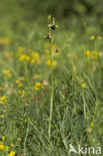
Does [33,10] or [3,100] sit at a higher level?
[33,10]

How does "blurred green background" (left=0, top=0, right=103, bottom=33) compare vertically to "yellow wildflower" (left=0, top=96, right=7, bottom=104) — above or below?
above

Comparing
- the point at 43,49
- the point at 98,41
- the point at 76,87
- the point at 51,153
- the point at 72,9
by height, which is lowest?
the point at 51,153

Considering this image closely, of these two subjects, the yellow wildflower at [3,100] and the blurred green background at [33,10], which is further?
the blurred green background at [33,10]

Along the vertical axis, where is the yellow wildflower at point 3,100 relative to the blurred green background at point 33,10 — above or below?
below

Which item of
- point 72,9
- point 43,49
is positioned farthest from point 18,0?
point 43,49

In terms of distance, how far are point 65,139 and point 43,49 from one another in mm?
2351

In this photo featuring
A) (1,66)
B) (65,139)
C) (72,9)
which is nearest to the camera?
(65,139)

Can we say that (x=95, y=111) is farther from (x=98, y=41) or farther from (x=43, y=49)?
(x=43, y=49)

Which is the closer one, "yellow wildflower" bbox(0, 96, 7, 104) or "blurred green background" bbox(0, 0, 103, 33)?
"yellow wildflower" bbox(0, 96, 7, 104)

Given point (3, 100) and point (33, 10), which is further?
point (33, 10)

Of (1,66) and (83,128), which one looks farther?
(1,66)

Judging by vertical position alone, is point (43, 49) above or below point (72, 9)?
below

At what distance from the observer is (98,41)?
6.15ft

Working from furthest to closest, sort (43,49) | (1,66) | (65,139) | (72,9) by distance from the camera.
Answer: (72,9) → (43,49) → (1,66) → (65,139)
